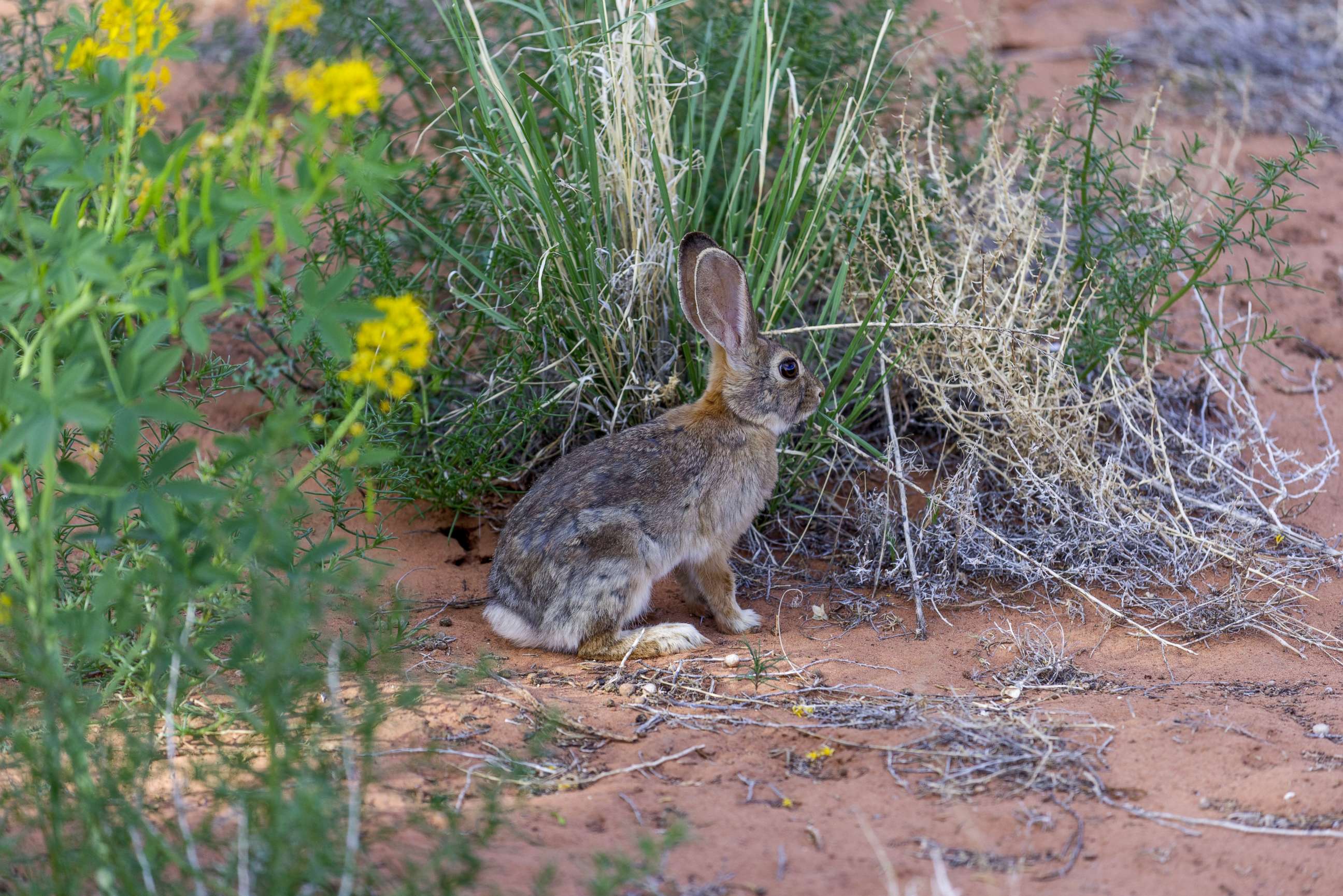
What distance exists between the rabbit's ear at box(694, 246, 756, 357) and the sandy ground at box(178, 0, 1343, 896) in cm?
104

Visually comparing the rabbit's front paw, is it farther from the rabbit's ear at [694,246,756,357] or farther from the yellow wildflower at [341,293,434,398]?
the yellow wildflower at [341,293,434,398]

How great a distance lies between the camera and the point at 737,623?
4.62 metres

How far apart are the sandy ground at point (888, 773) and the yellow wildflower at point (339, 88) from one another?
141 centimetres

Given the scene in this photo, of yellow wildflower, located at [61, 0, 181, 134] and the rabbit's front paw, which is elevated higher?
yellow wildflower, located at [61, 0, 181, 134]

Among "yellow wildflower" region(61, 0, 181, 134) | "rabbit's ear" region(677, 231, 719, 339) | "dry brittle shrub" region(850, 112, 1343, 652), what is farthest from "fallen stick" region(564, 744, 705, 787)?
"yellow wildflower" region(61, 0, 181, 134)

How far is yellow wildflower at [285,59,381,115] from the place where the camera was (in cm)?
257

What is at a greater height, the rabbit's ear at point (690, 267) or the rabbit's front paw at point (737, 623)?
the rabbit's ear at point (690, 267)

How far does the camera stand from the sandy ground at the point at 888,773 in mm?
2898

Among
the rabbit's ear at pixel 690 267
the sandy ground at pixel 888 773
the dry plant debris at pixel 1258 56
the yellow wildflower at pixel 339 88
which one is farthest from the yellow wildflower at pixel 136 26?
the dry plant debris at pixel 1258 56

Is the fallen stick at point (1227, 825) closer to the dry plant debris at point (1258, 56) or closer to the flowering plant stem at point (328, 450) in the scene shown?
the flowering plant stem at point (328, 450)

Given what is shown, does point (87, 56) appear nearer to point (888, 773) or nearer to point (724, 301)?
point (724, 301)

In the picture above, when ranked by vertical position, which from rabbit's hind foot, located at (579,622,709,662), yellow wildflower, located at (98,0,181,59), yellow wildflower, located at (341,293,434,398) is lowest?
rabbit's hind foot, located at (579,622,709,662)

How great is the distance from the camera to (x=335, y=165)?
8.54 ft

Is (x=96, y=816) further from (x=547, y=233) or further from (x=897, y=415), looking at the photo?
(x=897, y=415)
